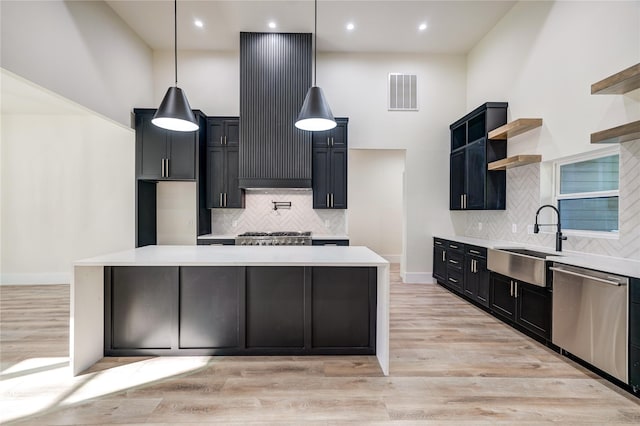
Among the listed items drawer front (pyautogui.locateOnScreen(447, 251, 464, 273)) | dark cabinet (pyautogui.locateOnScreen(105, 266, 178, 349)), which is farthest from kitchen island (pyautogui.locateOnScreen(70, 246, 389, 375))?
drawer front (pyautogui.locateOnScreen(447, 251, 464, 273))

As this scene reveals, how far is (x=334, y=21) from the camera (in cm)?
459

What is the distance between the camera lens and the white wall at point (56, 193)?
5230mm

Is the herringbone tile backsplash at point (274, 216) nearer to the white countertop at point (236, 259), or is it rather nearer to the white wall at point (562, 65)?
the white countertop at point (236, 259)

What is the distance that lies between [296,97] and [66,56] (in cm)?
289

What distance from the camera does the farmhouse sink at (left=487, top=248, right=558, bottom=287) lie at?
2953 millimetres

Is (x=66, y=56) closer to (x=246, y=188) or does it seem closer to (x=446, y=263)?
(x=246, y=188)

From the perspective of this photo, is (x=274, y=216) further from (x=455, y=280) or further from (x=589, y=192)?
(x=589, y=192)

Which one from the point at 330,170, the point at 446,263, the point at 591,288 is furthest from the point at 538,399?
the point at 330,170

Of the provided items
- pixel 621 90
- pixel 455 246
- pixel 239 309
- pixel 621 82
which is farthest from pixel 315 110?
pixel 455 246

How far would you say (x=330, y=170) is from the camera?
5086mm

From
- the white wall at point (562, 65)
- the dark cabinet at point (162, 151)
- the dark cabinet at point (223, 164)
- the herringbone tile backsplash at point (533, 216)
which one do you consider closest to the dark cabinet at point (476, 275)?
the herringbone tile backsplash at point (533, 216)

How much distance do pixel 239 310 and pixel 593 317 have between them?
2834 mm

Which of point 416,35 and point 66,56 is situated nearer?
point 66,56

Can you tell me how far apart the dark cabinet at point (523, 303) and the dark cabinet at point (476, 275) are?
0.49 ft
